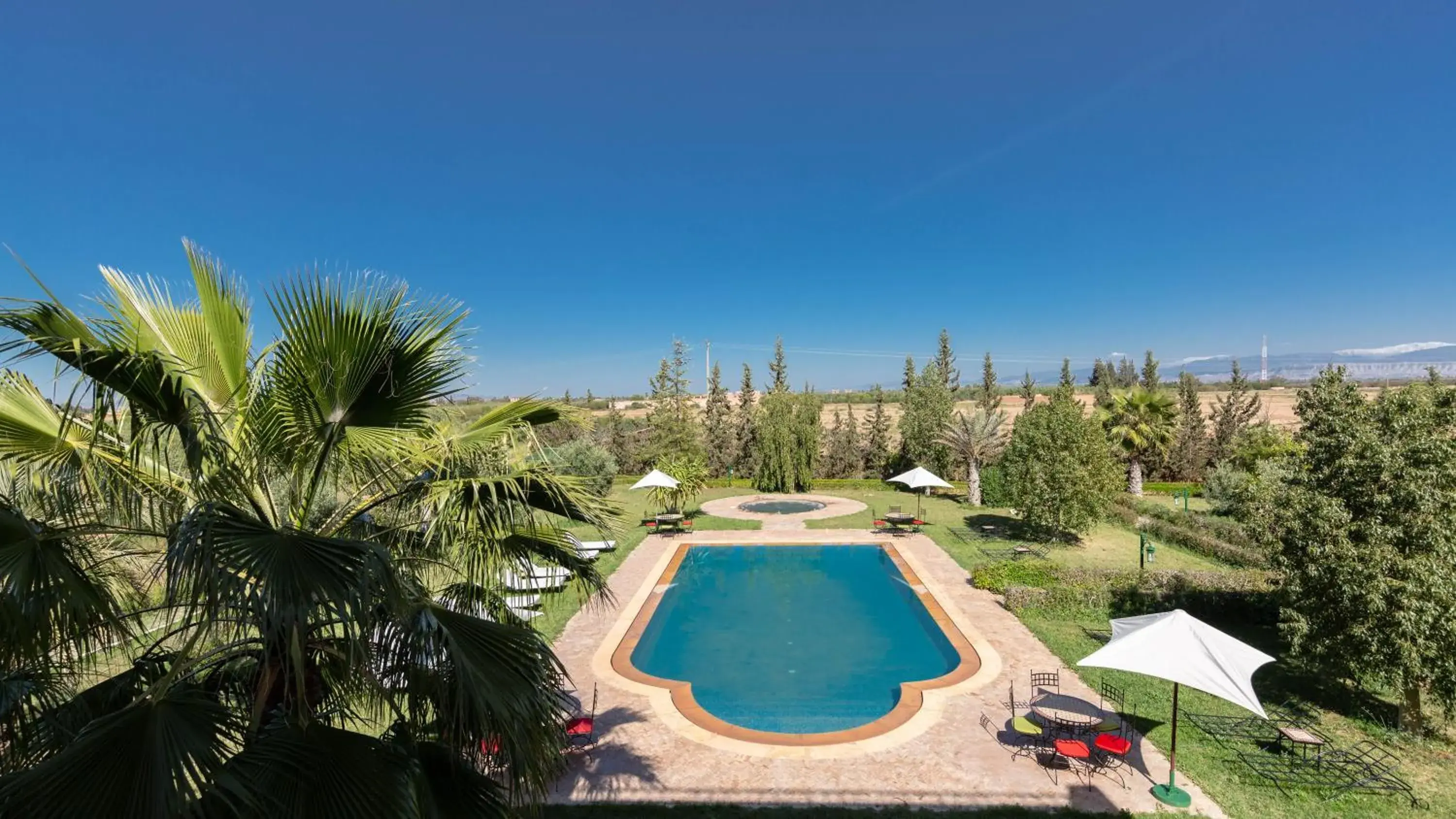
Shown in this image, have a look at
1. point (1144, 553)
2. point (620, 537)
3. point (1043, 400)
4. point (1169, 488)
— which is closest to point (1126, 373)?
point (1043, 400)

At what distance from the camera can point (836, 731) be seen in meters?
8.47

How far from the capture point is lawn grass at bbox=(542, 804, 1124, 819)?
6.22m

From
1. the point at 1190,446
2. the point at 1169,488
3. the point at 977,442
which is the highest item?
the point at 977,442

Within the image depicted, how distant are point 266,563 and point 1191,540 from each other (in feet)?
71.9

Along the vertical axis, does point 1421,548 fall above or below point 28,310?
below

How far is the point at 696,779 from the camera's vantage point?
697cm

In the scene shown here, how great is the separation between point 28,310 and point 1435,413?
12710 millimetres

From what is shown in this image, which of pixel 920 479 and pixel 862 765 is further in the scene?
pixel 920 479

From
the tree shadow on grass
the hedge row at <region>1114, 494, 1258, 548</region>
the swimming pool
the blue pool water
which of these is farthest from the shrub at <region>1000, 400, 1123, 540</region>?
the blue pool water

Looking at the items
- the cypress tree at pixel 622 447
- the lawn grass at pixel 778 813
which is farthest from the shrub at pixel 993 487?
the lawn grass at pixel 778 813

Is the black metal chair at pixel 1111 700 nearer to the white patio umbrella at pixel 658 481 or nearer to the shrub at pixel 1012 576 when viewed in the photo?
the shrub at pixel 1012 576

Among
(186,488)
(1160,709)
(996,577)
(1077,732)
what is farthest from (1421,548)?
(186,488)

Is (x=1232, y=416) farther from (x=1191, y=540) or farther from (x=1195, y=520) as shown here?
(x=1191, y=540)

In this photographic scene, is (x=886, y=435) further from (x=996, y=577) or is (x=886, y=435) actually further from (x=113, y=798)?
(x=113, y=798)
